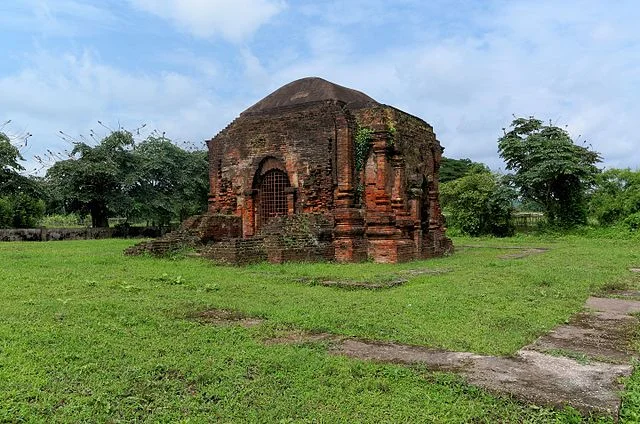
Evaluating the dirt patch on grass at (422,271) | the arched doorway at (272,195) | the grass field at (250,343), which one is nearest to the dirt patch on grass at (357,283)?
the grass field at (250,343)

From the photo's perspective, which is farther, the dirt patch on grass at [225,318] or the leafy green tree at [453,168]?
the leafy green tree at [453,168]

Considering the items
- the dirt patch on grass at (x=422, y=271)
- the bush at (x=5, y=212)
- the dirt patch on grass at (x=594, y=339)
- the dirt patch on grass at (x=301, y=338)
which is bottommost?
the dirt patch on grass at (x=594, y=339)

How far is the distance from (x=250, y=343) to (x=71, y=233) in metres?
20.1

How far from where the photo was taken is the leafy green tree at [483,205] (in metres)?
26.3

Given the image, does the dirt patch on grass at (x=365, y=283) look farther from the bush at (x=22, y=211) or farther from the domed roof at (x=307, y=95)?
the bush at (x=22, y=211)

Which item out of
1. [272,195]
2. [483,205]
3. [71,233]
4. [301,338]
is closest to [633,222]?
[483,205]

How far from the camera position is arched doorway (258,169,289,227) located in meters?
14.7

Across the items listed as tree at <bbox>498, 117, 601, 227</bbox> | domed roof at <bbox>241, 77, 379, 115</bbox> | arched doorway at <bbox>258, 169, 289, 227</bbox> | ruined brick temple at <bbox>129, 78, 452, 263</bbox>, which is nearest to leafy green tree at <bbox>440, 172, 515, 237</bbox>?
Answer: tree at <bbox>498, 117, 601, 227</bbox>

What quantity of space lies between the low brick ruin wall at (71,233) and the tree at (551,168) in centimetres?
1830

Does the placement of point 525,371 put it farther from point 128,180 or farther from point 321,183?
point 128,180

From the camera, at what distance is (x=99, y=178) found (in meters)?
24.4

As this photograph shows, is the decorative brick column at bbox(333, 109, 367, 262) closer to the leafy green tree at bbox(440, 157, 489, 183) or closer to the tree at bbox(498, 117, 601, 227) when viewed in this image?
the tree at bbox(498, 117, 601, 227)

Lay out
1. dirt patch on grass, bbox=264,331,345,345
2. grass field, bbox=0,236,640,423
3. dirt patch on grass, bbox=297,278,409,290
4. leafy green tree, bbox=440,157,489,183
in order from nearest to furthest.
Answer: grass field, bbox=0,236,640,423 < dirt patch on grass, bbox=264,331,345,345 < dirt patch on grass, bbox=297,278,409,290 < leafy green tree, bbox=440,157,489,183

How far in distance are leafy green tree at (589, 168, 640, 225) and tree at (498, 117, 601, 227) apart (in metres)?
0.95
